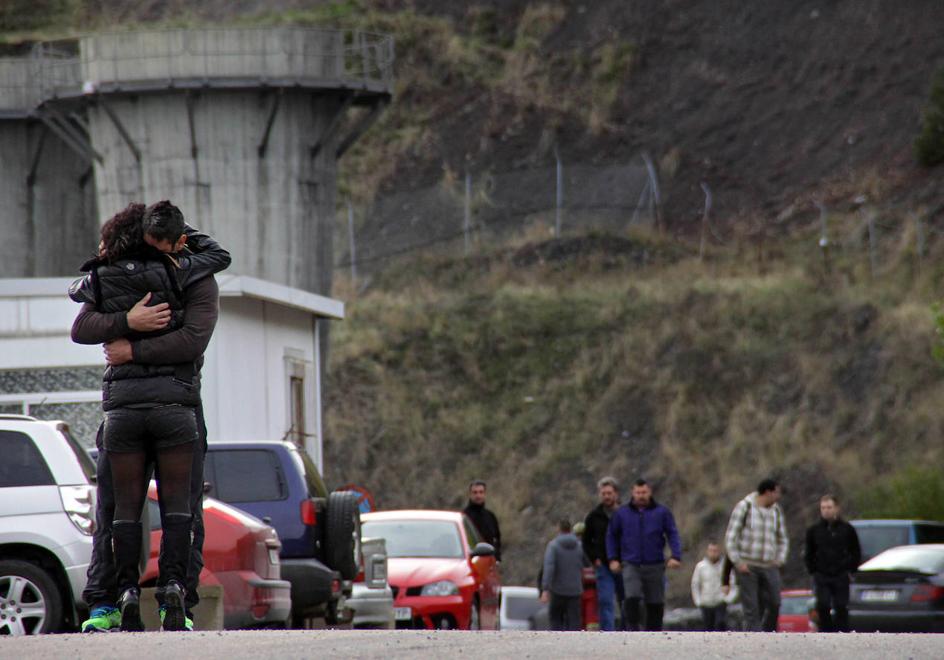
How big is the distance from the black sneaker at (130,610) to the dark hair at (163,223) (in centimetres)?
171

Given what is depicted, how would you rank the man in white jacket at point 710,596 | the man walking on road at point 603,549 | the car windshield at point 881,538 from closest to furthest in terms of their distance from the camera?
the man walking on road at point 603,549 < the man in white jacket at point 710,596 < the car windshield at point 881,538

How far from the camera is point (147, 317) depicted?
356 inches

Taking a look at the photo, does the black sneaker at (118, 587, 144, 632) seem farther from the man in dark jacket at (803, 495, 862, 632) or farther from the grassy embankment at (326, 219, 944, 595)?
the grassy embankment at (326, 219, 944, 595)

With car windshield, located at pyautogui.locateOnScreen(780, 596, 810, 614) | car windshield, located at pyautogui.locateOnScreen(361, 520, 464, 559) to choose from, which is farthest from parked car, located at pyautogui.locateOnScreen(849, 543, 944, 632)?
car windshield, located at pyautogui.locateOnScreen(361, 520, 464, 559)

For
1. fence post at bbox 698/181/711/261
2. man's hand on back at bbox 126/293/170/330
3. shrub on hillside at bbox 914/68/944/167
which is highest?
→ shrub on hillside at bbox 914/68/944/167

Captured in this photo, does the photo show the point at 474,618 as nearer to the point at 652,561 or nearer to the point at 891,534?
the point at 652,561

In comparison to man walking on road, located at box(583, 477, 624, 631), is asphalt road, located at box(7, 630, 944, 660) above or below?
below

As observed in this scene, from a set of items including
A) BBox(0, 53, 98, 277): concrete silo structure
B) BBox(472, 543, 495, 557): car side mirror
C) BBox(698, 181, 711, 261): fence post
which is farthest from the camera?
BBox(698, 181, 711, 261): fence post

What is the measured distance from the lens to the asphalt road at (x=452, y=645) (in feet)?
25.6

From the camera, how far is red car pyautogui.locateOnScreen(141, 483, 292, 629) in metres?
13.5

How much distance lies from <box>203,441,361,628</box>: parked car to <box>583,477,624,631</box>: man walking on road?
15.6 ft

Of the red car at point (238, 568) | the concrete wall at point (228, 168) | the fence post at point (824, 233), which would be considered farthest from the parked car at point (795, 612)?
the fence post at point (824, 233)

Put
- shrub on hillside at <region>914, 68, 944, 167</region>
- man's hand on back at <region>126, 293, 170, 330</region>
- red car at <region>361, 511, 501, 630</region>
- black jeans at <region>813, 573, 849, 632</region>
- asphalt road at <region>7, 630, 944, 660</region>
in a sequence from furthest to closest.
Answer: shrub on hillside at <region>914, 68, 944, 167</region>
black jeans at <region>813, 573, 849, 632</region>
red car at <region>361, 511, 501, 630</region>
man's hand on back at <region>126, 293, 170, 330</region>
asphalt road at <region>7, 630, 944, 660</region>

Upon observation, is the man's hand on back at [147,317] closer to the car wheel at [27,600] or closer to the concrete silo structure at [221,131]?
the car wheel at [27,600]
